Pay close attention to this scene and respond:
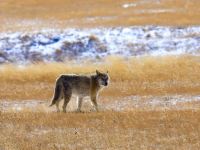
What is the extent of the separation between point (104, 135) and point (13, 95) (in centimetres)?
1011

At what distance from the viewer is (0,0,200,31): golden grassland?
41000 millimetres

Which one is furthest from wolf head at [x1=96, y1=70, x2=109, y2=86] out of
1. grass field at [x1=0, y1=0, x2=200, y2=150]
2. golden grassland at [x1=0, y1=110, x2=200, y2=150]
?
golden grassland at [x1=0, y1=110, x2=200, y2=150]

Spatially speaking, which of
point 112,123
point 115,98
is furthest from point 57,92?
point 115,98

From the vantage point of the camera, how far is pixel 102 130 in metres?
15.6

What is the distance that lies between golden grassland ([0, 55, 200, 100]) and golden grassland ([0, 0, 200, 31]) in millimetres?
8304

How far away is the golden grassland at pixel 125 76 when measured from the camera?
24.7 m

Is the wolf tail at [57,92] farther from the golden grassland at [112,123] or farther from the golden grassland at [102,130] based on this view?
the golden grassland at [102,130]

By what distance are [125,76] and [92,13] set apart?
1902cm

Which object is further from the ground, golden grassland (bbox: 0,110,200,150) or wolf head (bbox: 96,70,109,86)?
wolf head (bbox: 96,70,109,86)

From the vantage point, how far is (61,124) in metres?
16.5

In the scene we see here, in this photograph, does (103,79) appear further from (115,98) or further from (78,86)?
(115,98)

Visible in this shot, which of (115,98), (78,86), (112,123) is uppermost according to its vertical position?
(78,86)

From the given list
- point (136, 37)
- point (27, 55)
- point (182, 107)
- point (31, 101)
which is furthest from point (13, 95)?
point (136, 37)

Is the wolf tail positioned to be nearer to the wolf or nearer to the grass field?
the wolf
